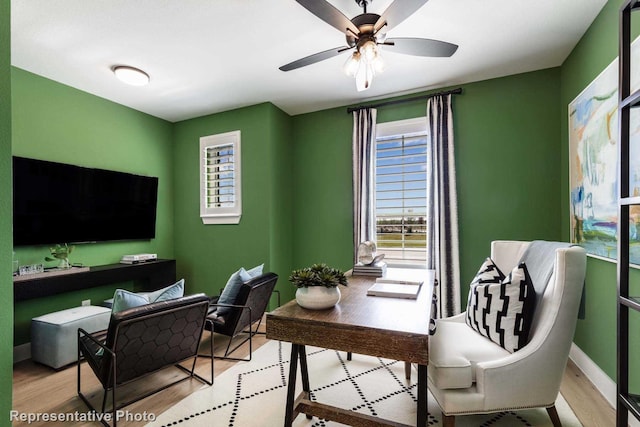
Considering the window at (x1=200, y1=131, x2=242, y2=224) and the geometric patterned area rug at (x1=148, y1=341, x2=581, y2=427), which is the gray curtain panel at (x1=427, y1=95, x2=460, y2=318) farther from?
the window at (x1=200, y1=131, x2=242, y2=224)

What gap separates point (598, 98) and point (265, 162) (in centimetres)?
326

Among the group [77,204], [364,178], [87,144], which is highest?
[87,144]

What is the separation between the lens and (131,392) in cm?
221

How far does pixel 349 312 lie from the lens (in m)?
1.42

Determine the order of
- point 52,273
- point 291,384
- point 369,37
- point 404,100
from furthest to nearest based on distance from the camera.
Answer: point 404,100
point 52,273
point 369,37
point 291,384

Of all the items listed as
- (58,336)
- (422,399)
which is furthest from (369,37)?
(58,336)

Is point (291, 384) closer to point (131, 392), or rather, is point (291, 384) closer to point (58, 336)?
point (131, 392)

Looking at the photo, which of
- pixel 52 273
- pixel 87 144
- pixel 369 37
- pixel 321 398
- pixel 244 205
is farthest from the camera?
pixel 244 205

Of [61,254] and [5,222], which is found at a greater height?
[5,222]

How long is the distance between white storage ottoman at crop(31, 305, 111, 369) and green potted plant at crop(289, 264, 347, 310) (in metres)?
2.46

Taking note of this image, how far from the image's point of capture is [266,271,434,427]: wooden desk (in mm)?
1172

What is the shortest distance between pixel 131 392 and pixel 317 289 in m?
1.87

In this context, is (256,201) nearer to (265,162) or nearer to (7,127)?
(265,162)

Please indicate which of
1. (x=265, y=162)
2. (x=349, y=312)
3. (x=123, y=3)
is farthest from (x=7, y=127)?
(x=265, y=162)
